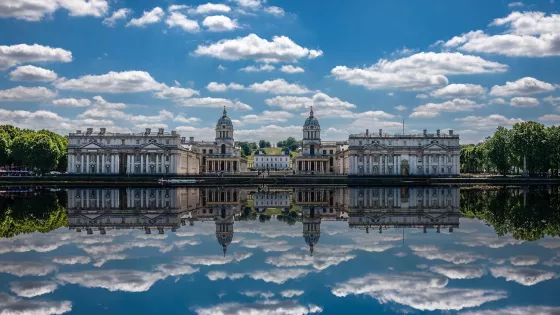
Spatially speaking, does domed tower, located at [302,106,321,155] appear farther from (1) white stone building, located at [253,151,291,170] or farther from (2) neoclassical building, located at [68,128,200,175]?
(1) white stone building, located at [253,151,291,170]

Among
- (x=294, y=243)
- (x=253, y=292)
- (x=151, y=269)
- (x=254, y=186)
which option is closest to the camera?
(x=253, y=292)

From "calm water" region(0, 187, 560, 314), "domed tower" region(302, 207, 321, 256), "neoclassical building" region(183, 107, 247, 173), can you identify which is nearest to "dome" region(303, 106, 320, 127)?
"neoclassical building" region(183, 107, 247, 173)

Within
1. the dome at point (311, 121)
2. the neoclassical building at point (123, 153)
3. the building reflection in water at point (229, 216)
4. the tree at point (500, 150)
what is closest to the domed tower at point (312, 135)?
the dome at point (311, 121)

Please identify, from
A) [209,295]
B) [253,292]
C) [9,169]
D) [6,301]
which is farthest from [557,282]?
[9,169]

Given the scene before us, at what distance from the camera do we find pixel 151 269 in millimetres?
18469

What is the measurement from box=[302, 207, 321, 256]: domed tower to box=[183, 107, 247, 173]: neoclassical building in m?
97.9

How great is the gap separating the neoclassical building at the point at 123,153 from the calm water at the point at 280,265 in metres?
81.1

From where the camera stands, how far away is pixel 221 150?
139500 mm

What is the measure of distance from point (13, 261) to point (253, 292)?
958 centimetres

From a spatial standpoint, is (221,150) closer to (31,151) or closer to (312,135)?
(312,135)

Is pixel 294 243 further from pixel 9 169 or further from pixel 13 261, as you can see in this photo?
pixel 9 169

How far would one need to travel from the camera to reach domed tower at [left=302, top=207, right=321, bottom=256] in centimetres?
2423

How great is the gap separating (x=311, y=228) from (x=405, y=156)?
90.2 m

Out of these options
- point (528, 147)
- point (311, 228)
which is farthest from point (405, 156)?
point (311, 228)
